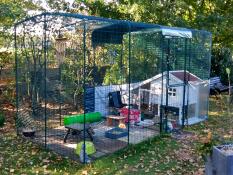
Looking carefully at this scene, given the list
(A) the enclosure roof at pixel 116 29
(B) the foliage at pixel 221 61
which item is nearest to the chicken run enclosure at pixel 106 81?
(A) the enclosure roof at pixel 116 29

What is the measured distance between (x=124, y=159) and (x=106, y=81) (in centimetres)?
416

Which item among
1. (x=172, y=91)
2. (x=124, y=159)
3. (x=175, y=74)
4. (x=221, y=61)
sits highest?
(x=221, y=61)

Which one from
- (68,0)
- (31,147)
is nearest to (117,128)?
(31,147)

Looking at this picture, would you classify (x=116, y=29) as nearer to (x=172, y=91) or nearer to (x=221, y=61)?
(x=172, y=91)

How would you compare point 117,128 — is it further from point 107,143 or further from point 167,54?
point 167,54

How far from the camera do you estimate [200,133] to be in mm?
9195

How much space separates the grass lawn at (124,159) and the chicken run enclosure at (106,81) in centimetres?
37

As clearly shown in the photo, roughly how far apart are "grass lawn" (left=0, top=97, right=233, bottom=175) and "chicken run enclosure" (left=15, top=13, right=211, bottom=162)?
1.20ft

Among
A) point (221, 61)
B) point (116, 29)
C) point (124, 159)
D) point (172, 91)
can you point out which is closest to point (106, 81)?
point (116, 29)

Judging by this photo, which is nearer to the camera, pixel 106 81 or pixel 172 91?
pixel 172 91

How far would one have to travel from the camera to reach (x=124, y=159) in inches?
275

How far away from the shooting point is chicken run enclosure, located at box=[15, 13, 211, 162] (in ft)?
26.8

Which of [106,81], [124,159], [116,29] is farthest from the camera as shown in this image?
[106,81]

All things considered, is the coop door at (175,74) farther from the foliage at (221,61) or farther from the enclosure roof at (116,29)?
the foliage at (221,61)
